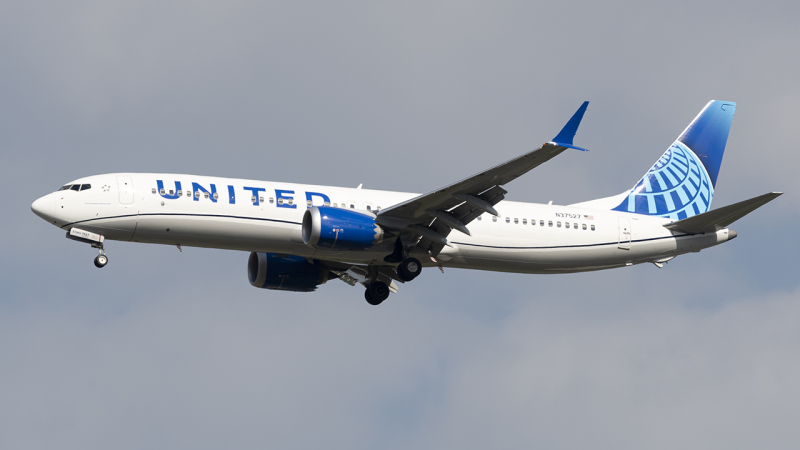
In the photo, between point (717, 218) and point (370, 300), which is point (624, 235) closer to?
point (717, 218)

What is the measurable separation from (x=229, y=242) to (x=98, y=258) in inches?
176

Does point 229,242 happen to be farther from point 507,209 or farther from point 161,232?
point 507,209

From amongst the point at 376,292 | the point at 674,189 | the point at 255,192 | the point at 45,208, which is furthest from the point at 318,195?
the point at 674,189

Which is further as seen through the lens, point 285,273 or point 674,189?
point 674,189

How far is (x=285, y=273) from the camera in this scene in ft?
136

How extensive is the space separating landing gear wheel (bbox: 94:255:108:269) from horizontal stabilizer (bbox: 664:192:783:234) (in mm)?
22032

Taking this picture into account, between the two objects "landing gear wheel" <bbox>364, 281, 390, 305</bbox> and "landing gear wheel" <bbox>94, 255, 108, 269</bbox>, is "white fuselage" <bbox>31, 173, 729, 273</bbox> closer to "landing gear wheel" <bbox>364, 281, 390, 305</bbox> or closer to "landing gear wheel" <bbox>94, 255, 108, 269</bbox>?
"landing gear wheel" <bbox>94, 255, 108, 269</bbox>

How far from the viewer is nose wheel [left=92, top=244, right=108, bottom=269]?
3438cm

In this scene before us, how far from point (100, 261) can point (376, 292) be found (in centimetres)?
1164

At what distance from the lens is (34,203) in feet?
113

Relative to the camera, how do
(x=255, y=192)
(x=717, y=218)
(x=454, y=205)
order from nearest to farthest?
(x=255, y=192)
(x=454, y=205)
(x=717, y=218)

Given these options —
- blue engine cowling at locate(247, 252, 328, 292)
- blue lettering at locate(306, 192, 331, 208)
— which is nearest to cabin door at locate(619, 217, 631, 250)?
blue lettering at locate(306, 192, 331, 208)

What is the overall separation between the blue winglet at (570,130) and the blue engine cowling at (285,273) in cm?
1480

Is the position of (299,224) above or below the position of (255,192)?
below
